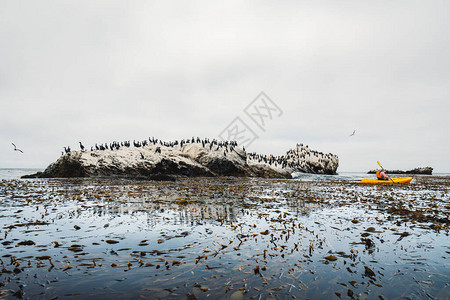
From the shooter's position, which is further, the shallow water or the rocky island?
the rocky island

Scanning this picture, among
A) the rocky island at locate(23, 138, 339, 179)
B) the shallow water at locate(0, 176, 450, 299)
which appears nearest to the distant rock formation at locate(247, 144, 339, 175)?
the rocky island at locate(23, 138, 339, 179)

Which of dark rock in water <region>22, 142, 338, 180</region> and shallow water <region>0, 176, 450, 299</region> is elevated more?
dark rock in water <region>22, 142, 338, 180</region>

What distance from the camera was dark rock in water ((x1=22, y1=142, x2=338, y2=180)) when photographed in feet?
128

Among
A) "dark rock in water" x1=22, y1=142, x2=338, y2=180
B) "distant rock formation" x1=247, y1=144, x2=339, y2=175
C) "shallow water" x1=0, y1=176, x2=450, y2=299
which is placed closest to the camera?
"shallow water" x1=0, y1=176, x2=450, y2=299

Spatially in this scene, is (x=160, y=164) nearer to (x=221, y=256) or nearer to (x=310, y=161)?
(x=221, y=256)

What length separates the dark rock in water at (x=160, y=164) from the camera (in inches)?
1542

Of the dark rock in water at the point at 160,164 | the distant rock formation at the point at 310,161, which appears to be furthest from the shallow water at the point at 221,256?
the distant rock formation at the point at 310,161

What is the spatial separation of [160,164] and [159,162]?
0.47 meters

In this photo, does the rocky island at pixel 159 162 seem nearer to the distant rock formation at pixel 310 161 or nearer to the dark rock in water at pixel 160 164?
the dark rock in water at pixel 160 164

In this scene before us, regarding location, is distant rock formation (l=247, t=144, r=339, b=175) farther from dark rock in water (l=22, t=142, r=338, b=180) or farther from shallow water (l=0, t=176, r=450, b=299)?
shallow water (l=0, t=176, r=450, b=299)

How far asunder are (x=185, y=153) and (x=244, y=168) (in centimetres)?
1418

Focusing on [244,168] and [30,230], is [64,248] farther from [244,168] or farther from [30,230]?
[244,168]

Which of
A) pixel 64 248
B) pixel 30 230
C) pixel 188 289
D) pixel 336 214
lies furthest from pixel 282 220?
pixel 30 230

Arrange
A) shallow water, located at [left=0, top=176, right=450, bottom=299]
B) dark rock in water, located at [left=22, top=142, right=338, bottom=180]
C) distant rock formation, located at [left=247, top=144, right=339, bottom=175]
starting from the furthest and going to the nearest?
distant rock formation, located at [left=247, top=144, right=339, bottom=175] < dark rock in water, located at [left=22, top=142, right=338, bottom=180] < shallow water, located at [left=0, top=176, right=450, bottom=299]
